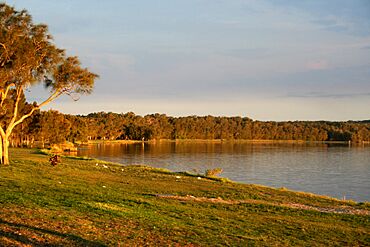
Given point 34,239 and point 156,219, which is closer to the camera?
point 34,239

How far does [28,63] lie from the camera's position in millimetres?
30344

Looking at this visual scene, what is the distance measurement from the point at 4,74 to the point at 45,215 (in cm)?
2034

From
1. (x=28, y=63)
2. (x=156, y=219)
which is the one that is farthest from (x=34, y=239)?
(x=28, y=63)

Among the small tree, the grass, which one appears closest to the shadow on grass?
the grass

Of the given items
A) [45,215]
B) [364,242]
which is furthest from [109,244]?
[364,242]

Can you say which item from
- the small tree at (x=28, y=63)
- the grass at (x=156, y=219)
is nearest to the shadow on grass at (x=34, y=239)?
the grass at (x=156, y=219)

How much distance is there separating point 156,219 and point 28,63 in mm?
20721

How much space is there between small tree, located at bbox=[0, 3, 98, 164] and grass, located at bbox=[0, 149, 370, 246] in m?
9.18

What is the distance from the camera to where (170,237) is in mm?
11609

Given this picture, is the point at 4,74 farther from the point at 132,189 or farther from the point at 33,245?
the point at 33,245

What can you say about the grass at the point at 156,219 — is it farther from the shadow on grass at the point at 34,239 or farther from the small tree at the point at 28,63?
the small tree at the point at 28,63

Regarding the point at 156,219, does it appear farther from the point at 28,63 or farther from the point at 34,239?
the point at 28,63

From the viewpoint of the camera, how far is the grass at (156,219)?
10984 mm

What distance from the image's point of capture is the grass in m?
11.0
